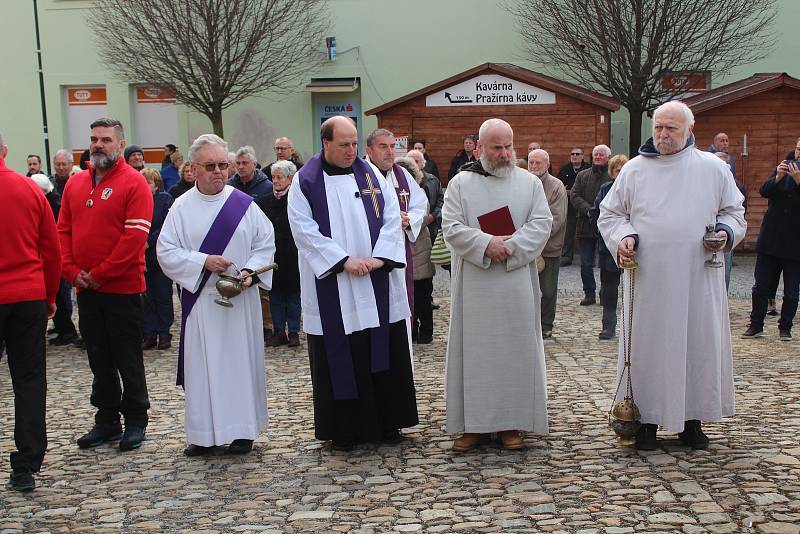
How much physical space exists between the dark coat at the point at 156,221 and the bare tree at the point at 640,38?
12.2m

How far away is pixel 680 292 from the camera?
643cm

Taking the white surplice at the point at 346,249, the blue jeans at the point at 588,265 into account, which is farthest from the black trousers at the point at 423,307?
the white surplice at the point at 346,249

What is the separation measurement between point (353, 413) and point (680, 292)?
2.19 metres

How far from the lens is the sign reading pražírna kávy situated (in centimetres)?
1880

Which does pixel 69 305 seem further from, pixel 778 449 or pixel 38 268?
pixel 778 449

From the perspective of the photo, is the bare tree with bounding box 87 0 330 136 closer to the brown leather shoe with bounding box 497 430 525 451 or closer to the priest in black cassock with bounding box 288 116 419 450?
the priest in black cassock with bounding box 288 116 419 450

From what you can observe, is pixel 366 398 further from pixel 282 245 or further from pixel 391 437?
pixel 282 245

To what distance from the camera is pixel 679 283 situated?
6430mm

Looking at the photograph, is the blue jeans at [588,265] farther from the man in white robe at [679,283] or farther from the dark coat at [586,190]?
the man in white robe at [679,283]

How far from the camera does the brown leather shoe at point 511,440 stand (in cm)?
662

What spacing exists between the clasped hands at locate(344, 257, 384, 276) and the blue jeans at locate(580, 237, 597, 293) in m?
7.03


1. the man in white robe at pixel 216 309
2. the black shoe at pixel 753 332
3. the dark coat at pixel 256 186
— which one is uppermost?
the dark coat at pixel 256 186

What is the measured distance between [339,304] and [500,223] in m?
1.16

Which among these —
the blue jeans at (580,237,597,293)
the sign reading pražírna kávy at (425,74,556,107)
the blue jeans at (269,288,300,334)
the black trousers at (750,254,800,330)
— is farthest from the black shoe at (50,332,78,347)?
the sign reading pražírna kávy at (425,74,556,107)
